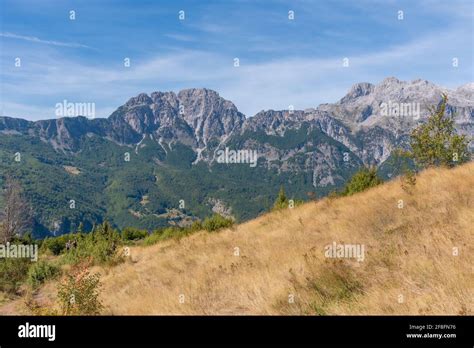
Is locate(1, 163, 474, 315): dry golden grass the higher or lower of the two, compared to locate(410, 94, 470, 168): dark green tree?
lower

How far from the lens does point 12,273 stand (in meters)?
25.7

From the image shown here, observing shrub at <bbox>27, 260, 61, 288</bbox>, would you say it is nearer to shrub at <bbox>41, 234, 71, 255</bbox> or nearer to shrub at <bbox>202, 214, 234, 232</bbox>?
shrub at <bbox>202, 214, 234, 232</bbox>

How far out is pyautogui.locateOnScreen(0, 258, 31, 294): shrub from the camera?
79.6ft

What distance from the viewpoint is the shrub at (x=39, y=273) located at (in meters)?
25.1

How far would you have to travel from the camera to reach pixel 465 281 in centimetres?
759

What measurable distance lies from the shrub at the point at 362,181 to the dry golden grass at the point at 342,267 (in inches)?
259

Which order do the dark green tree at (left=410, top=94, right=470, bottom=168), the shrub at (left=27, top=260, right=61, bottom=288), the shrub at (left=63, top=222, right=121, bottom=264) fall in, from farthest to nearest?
the shrub at (left=63, top=222, right=121, bottom=264) → the shrub at (left=27, top=260, right=61, bottom=288) → the dark green tree at (left=410, top=94, right=470, bottom=168)

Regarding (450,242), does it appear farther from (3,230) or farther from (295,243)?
(3,230)
